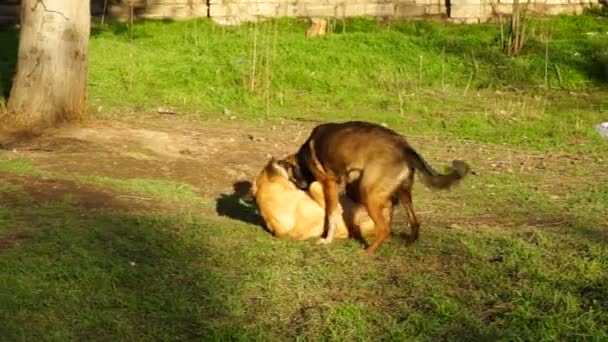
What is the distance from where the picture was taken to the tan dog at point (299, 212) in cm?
628

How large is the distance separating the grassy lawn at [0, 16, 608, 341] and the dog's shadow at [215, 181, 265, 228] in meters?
0.17

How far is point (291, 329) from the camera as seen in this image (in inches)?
191

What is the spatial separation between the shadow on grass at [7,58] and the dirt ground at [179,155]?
2086 millimetres

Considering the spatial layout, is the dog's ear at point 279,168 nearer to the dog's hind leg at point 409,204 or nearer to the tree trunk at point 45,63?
the dog's hind leg at point 409,204

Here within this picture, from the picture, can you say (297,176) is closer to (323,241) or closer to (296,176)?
(296,176)

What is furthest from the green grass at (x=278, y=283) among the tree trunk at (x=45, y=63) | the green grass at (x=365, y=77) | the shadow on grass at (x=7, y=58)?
the shadow on grass at (x=7, y=58)

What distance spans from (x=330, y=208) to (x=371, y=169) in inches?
15.4

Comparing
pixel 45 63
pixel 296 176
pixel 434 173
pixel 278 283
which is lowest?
pixel 278 283

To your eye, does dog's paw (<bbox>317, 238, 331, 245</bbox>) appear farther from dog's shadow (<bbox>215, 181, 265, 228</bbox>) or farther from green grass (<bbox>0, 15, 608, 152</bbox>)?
green grass (<bbox>0, 15, 608, 152</bbox>)

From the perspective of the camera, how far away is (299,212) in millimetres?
6316

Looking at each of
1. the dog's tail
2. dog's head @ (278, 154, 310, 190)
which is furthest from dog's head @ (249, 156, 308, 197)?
the dog's tail

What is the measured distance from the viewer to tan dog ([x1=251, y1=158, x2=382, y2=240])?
628cm

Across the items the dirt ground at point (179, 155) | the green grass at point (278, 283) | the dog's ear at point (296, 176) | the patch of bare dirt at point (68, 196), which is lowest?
the green grass at point (278, 283)

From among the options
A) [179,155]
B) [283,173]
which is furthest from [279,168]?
[179,155]
